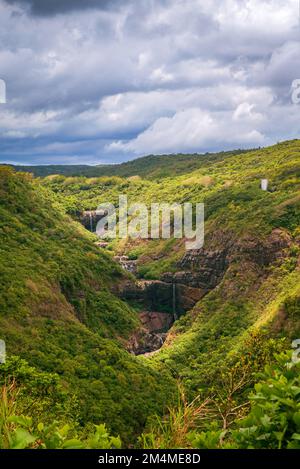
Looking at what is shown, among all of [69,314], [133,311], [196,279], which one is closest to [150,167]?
[196,279]

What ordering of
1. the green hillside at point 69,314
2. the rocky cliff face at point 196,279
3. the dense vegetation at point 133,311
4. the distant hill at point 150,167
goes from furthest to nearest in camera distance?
the distant hill at point 150,167, the rocky cliff face at point 196,279, the dense vegetation at point 133,311, the green hillside at point 69,314

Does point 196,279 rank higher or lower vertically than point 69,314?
higher

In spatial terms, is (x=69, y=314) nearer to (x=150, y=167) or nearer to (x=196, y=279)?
(x=196, y=279)

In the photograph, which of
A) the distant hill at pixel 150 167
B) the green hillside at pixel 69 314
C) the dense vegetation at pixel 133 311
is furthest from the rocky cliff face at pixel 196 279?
the distant hill at pixel 150 167

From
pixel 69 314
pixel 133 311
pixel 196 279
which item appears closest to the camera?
pixel 69 314

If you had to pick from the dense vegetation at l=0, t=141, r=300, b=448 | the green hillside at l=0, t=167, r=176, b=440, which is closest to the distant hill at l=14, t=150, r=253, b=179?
the dense vegetation at l=0, t=141, r=300, b=448

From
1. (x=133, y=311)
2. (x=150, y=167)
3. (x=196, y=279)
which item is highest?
(x=150, y=167)

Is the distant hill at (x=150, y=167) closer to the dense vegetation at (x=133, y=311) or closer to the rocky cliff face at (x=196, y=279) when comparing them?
the dense vegetation at (x=133, y=311)

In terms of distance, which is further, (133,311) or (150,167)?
(150,167)

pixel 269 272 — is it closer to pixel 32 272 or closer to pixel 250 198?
pixel 250 198

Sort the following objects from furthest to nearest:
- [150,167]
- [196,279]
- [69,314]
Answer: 1. [150,167]
2. [196,279]
3. [69,314]

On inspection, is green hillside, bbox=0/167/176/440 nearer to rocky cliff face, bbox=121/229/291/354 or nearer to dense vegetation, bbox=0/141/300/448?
dense vegetation, bbox=0/141/300/448
